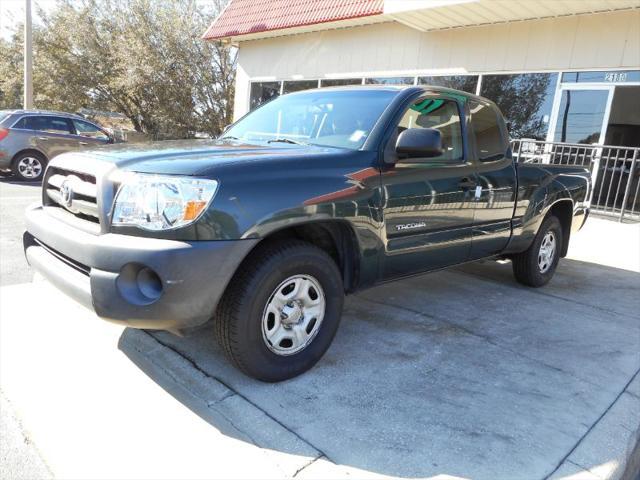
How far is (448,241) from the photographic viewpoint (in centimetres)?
379

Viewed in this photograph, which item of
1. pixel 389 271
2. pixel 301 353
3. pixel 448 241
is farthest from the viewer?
pixel 448 241

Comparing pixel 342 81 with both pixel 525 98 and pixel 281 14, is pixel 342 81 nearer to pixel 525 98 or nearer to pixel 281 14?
pixel 281 14

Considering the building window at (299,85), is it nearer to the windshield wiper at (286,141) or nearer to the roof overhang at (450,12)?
the roof overhang at (450,12)

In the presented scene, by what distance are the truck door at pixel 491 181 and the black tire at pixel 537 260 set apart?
646mm

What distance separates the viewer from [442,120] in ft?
12.8

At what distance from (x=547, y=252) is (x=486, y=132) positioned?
5.62 ft

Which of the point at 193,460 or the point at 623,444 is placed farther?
the point at 623,444

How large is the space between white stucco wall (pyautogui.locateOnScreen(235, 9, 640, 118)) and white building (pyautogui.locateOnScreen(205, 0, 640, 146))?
0.7 inches

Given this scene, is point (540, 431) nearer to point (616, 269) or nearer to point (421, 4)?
point (616, 269)

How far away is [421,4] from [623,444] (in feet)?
29.7

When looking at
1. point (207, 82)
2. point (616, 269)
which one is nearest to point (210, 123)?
point (207, 82)

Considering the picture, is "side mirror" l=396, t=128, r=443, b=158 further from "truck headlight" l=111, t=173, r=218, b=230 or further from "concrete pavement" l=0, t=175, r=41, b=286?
"concrete pavement" l=0, t=175, r=41, b=286

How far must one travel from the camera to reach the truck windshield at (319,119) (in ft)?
11.0

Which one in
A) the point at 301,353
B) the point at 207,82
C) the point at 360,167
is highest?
the point at 207,82
